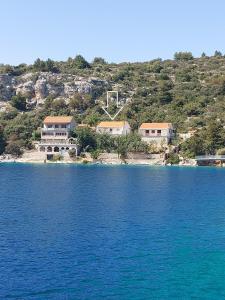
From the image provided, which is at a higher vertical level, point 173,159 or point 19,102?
point 19,102

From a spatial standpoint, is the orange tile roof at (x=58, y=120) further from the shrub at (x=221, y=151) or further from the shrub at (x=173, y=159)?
the shrub at (x=221, y=151)

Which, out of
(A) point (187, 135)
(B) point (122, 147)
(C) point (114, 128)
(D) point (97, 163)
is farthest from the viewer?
(C) point (114, 128)

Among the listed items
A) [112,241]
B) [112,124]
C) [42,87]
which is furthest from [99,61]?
[112,241]

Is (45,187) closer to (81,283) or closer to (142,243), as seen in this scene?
(142,243)

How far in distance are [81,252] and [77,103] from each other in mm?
86230

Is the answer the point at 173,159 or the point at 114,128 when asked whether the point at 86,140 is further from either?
the point at 173,159

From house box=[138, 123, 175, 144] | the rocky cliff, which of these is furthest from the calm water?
the rocky cliff

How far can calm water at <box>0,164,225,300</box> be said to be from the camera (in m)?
22.9

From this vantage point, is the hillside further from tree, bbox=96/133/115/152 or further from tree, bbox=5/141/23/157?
tree, bbox=96/133/115/152

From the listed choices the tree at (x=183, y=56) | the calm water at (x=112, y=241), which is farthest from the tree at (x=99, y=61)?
the calm water at (x=112, y=241)

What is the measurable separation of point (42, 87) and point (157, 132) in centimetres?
3718

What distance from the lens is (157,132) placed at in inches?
3649

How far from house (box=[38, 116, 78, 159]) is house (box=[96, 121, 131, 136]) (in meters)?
5.43

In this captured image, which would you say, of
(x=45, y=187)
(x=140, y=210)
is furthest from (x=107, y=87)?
(x=140, y=210)
